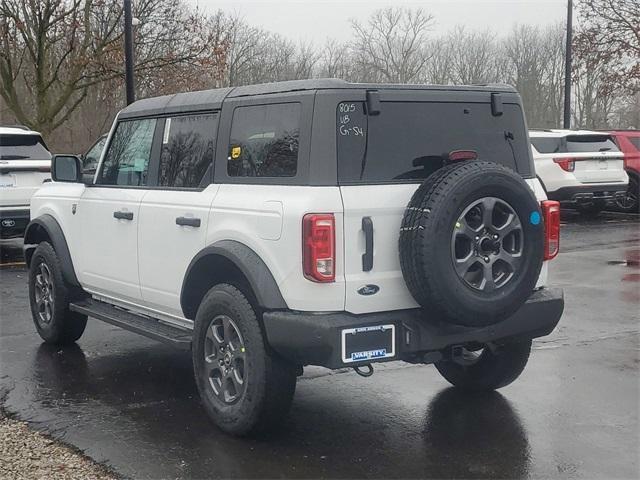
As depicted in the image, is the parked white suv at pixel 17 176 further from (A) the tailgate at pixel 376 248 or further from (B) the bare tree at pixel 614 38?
(B) the bare tree at pixel 614 38

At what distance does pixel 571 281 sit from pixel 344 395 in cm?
536

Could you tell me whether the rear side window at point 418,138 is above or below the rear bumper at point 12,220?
above

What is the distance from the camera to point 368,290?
4379 millimetres

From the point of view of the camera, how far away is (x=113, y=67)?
82.6 feet

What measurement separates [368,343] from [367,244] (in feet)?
1.68

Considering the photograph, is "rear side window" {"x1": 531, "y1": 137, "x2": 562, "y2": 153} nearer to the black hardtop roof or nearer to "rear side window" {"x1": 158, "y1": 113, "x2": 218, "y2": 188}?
the black hardtop roof

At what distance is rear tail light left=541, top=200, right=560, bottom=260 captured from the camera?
5051 millimetres

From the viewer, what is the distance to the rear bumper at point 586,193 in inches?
651

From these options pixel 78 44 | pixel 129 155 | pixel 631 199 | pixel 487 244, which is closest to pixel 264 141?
pixel 487 244

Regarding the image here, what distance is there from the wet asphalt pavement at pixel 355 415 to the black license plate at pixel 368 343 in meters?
0.57

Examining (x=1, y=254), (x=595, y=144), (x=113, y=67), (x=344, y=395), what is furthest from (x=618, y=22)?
(x=344, y=395)

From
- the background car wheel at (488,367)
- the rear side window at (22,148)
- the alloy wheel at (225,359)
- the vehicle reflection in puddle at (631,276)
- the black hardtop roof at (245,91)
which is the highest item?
the black hardtop roof at (245,91)

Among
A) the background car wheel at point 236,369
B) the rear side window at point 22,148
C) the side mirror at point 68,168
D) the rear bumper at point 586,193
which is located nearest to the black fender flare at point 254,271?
the background car wheel at point 236,369

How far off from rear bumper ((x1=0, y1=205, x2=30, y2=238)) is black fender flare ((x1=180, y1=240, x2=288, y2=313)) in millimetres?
7698
